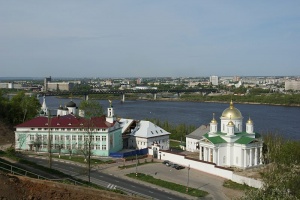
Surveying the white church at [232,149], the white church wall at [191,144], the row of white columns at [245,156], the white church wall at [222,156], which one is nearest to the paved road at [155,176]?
the row of white columns at [245,156]

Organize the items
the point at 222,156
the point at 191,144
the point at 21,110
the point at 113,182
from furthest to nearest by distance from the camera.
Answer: the point at 21,110
the point at 191,144
the point at 222,156
the point at 113,182

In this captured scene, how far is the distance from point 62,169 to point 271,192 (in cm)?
1229

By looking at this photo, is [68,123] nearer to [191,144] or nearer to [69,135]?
[69,135]

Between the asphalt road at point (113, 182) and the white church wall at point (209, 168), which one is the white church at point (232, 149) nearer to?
the white church wall at point (209, 168)

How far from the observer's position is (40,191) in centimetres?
972

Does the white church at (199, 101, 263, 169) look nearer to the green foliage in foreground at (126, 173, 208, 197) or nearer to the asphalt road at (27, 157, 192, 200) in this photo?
the green foliage in foreground at (126, 173, 208, 197)

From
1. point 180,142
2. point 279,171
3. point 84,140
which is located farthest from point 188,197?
point 180,142

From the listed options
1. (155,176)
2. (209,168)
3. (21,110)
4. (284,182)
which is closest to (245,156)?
(209,168)

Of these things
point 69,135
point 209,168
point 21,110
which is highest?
point 21,110

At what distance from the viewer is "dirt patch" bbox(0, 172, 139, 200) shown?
368 inches

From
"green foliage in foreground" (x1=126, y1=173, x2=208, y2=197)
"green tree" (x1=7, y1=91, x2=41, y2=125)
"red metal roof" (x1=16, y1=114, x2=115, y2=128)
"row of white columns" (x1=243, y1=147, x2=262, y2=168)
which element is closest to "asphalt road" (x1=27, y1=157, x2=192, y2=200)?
"green foliage in foreground" (x1=126, y1=173, x2=208, y2=197)

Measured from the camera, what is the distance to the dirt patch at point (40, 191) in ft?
30.7

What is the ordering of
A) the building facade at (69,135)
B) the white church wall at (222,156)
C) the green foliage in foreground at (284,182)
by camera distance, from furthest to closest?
1. the building facade at (69,135)
2. the white church wall at (222,156)
3. the green foliage in foreground at (284,182)

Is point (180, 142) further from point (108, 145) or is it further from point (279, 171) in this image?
point (279, 171)
